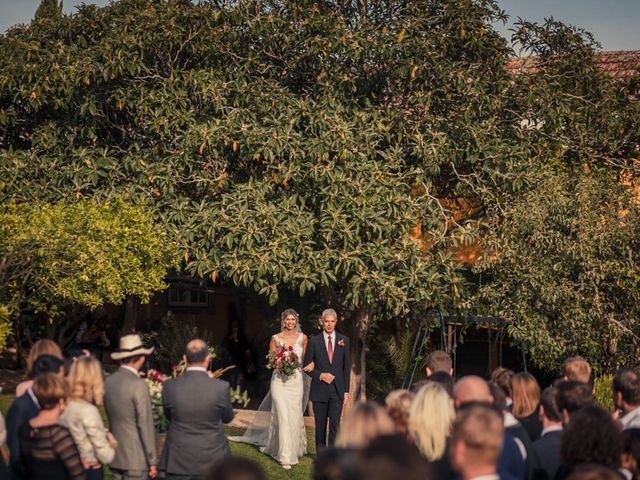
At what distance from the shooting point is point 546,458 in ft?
21.0

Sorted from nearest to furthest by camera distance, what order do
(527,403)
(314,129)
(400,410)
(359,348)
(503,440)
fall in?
(503,440) < (400,410) < (527,403) < (314,129) < (359,348)

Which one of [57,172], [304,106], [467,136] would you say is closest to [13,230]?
[57,172]

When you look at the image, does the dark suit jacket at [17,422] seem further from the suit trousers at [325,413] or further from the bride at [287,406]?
the suit trousers at [325,413]

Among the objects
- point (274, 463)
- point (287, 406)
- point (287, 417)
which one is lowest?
point (274, 463)

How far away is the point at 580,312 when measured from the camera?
522 inches

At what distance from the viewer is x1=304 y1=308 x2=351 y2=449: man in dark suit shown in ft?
41.0

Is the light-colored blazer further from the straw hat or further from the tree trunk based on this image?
the tree trunk

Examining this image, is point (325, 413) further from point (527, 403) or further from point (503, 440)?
point (503, 440)

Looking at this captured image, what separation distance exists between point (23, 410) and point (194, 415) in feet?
4.52

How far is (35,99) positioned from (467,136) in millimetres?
7837

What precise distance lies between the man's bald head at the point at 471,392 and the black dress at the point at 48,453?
2.73 meters

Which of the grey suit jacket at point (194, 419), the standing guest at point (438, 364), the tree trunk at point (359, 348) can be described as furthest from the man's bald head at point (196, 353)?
the tree trunk at point (359, 348)

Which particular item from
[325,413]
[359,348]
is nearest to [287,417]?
[325,413]

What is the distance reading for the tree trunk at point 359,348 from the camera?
1930cm
